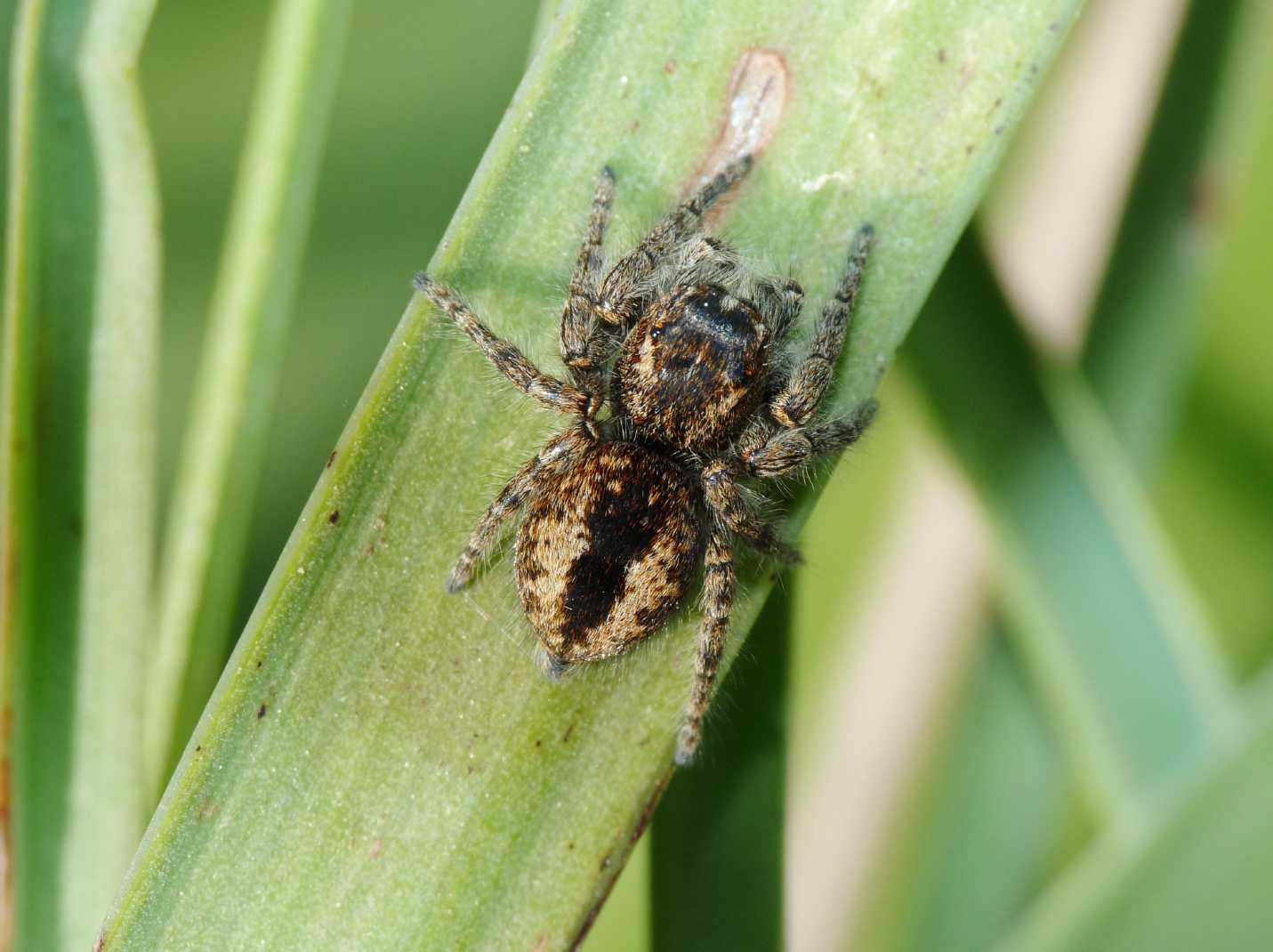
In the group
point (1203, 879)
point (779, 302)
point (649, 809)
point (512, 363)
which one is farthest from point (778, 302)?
point (1203, 879)

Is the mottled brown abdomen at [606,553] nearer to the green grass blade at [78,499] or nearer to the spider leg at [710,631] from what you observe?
the spider leg at [710,631]

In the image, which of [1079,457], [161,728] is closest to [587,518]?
[161,728]

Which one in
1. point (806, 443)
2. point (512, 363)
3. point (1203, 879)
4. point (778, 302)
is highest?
point (778, 302)

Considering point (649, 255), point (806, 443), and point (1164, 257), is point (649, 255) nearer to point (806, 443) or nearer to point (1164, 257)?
point (806, 443)

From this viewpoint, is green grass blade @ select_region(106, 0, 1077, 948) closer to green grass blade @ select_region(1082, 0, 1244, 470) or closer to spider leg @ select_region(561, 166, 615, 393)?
spider leg @ select_region(561, 166, 615, 393)

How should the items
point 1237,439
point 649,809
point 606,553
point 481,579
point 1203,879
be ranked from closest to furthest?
1. point 1203,879
2. point 649,809
3. point 481,579
4. point 606,553
5. point 1237,439

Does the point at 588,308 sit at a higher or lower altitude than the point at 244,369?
higher

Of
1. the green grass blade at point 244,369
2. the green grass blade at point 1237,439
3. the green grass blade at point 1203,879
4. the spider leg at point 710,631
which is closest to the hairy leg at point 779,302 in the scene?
the spider leg at point 710,631
